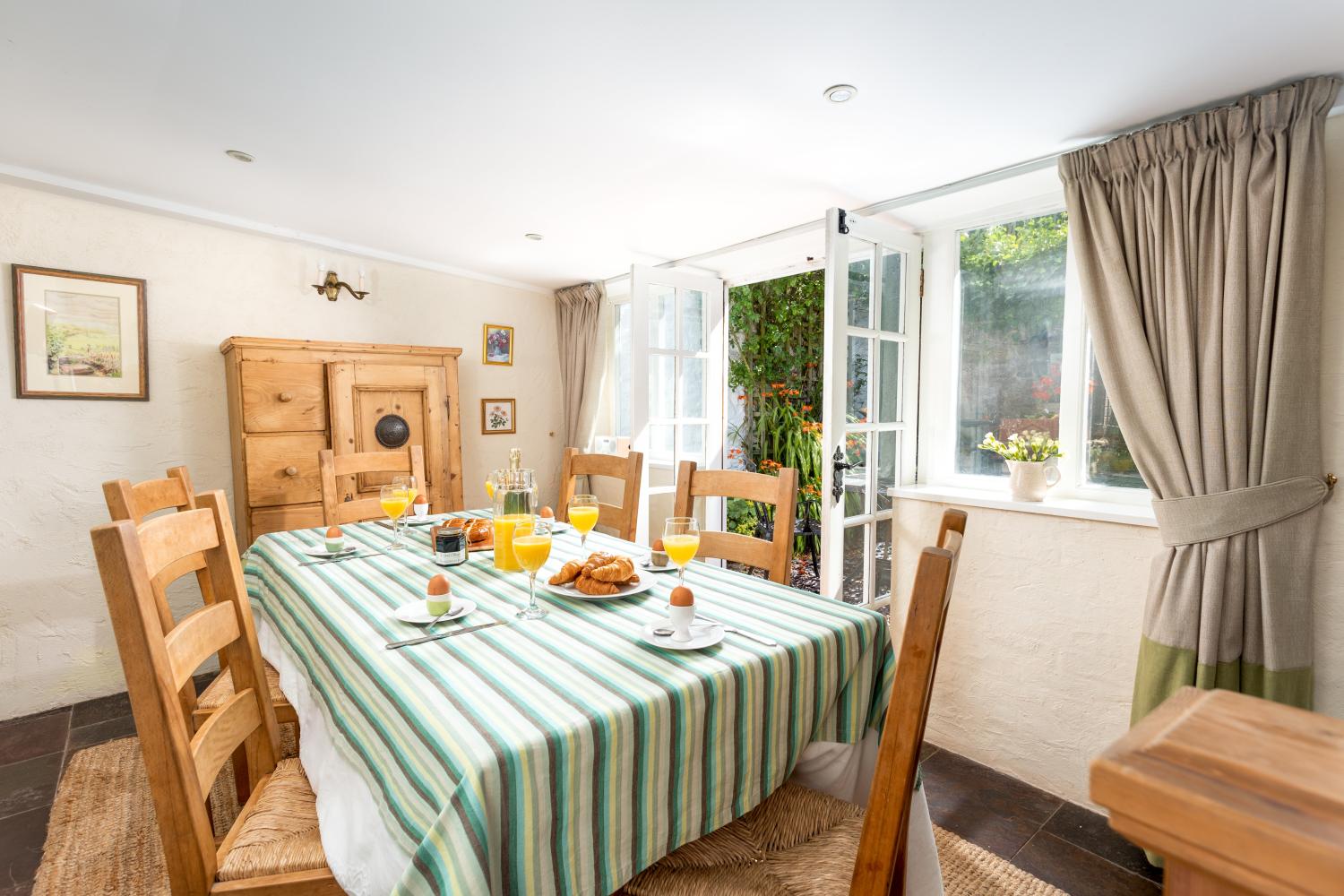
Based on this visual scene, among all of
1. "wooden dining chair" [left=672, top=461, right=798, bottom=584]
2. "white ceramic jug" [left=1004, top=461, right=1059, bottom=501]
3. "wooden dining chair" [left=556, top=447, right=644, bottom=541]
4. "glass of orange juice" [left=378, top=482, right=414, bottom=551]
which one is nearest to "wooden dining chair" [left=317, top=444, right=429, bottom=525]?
"glass of orange juice" [left=378, top=482, right=414, bottom=551]

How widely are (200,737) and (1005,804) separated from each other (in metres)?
2.28

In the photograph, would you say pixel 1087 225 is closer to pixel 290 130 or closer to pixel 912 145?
pixel 912 145

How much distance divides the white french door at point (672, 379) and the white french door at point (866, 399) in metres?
1.03

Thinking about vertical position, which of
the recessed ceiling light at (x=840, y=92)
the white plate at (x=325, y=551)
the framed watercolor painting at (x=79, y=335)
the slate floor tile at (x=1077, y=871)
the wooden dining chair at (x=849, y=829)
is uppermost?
the recessed ceiling light at (x=840, y=92)

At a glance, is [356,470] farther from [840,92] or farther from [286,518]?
[840,92]

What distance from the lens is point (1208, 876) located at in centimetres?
22

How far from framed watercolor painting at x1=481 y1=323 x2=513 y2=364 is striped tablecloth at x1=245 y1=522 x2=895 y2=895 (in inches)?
110

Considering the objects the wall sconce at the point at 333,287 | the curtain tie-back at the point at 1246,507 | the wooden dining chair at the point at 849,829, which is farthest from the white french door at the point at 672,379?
the curtain tie-back at the point at 1246,507

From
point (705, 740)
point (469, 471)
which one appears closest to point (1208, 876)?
point (705, 740)

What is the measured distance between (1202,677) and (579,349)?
3.59m

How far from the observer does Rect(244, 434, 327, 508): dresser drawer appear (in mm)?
2791

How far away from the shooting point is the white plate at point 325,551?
1789 millimetres

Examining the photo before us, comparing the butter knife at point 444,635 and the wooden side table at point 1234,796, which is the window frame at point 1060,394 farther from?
the wooden side table at point 1234,796

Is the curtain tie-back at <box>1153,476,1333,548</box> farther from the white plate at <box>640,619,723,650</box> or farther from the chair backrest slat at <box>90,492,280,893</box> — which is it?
the chair backrest slat at <box>90,492,280,893</box>
